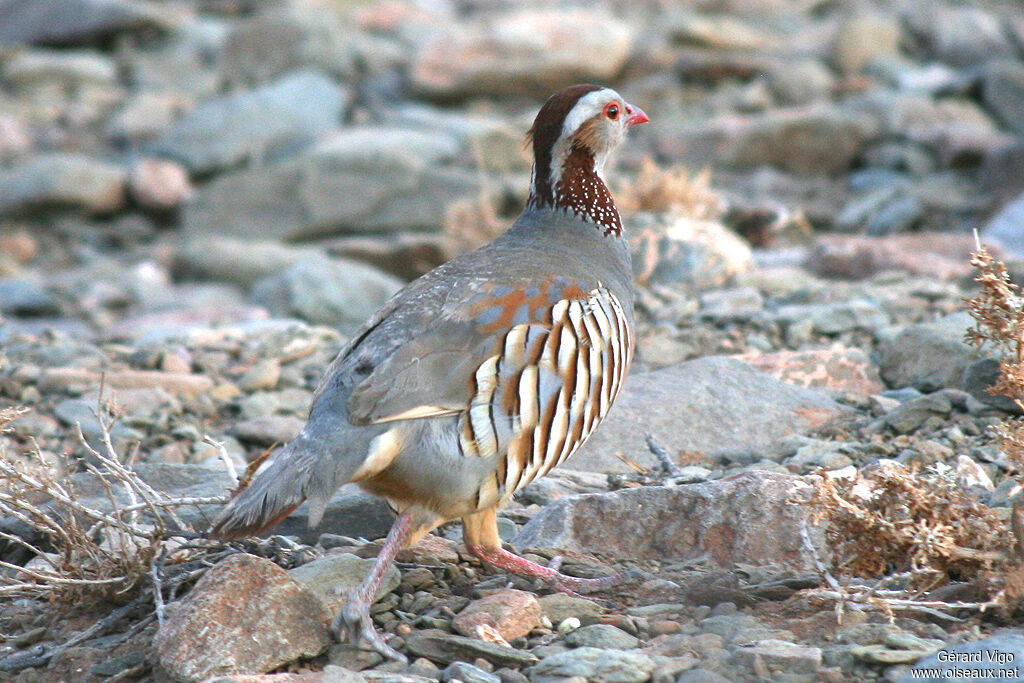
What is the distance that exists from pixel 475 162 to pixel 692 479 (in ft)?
33.1

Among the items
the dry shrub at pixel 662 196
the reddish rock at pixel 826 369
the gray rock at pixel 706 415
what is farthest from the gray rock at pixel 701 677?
the dry shrub at pixel 662 196

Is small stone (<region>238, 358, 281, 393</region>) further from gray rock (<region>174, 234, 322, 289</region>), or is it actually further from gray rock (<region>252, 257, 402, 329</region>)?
gray rock (<region>174, 234, 322, 289</region>)

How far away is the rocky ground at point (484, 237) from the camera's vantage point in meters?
4.17

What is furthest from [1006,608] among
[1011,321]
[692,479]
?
[692,479]

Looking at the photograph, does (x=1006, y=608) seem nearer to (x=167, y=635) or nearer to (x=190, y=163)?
(x=167, y=635)

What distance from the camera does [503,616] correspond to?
424cm

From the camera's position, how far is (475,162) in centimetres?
1502

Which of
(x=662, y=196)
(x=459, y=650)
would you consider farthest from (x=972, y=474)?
(x=662, y=196)

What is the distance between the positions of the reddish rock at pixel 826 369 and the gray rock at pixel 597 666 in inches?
128

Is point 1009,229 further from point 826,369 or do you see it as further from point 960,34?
point 960,34

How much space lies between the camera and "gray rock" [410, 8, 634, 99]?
17.7m

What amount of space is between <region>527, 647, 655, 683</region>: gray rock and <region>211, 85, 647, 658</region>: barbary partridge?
0.53 m

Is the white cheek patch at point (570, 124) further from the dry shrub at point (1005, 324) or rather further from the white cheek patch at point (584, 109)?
the dry shrub at point (1005, 324)

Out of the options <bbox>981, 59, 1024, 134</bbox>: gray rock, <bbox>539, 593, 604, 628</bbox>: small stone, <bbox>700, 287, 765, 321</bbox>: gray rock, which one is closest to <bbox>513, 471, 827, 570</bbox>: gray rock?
<bbox>539, 593, 604, 628</bbox>: small stone
